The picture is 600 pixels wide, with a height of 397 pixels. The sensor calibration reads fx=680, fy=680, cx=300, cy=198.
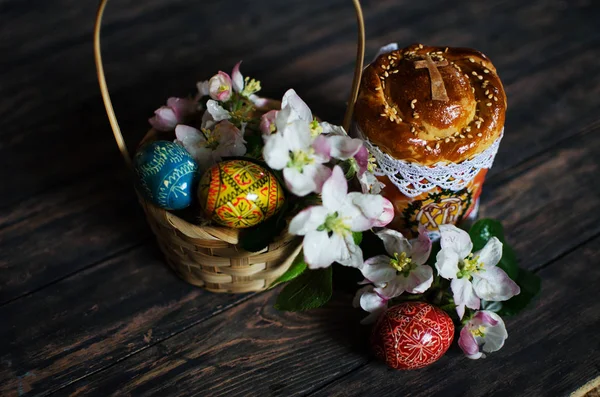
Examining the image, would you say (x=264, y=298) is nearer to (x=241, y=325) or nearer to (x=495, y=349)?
(x=241, y=325)

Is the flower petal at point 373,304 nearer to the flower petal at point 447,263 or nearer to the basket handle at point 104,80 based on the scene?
the flower petal at point 447,263

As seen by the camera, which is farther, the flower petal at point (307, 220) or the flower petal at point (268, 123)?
the flower petal at point (268, 123)

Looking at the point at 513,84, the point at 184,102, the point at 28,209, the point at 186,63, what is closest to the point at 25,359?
the point at 28,209

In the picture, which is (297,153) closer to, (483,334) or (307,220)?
(307,220)

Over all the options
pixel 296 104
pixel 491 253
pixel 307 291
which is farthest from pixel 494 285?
pixel 296 104

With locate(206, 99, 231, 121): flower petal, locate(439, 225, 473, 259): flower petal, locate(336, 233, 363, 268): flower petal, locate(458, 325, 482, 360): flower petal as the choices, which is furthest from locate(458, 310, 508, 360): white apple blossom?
locate(206, 99, 231, 121): flower petal

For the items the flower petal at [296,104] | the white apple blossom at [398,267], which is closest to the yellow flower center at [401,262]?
the white apple blossom at [398,267]

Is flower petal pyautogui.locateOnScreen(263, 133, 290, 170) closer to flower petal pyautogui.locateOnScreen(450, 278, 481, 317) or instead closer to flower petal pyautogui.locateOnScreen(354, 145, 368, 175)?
flower petal pyautogui.locateOnScreen(354, 145, 368, 175)
